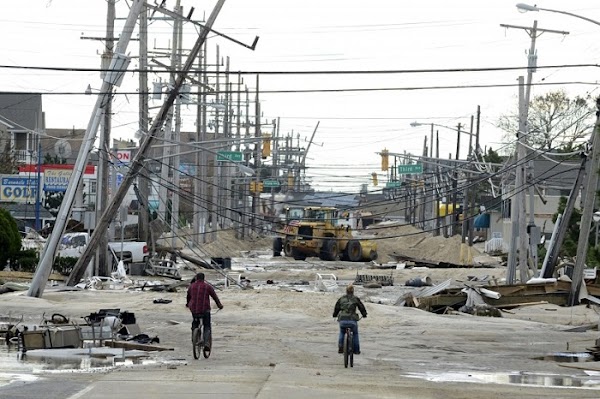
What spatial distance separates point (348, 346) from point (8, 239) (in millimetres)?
28637

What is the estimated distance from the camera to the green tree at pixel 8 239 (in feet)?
153

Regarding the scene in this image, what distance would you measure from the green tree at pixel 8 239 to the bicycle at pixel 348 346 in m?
27.6

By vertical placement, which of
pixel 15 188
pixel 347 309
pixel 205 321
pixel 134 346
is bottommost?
pixel 134 346

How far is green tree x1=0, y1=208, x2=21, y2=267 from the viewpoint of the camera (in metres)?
46.8

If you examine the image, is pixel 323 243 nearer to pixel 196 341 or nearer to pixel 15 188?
pixel 15 188

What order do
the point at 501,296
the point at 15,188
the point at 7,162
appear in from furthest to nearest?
1. the point at 7,162
2. the point at 15,188
3. the point at 501,296

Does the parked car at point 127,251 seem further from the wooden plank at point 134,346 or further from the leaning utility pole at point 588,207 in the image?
the wooden plank at point 134,346

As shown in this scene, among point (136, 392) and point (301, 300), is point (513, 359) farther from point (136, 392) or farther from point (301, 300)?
point (301, 300)

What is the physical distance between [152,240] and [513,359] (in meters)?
31.9

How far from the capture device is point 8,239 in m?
47.4

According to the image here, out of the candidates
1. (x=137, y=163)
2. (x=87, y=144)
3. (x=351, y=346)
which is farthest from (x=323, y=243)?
(x=351, y=346)

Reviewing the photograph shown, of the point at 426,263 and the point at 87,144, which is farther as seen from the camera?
the point at 426,263

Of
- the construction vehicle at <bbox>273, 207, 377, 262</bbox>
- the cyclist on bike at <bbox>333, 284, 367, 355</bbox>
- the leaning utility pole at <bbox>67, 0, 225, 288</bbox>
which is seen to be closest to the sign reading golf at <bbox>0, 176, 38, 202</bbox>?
the construction vehicle at <bbox>273, 207, 377, 262</bbox>

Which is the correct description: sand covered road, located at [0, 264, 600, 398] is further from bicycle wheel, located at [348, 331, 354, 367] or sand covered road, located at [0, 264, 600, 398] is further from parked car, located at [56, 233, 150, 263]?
parked car, located at [56, 233, 150, 263]
